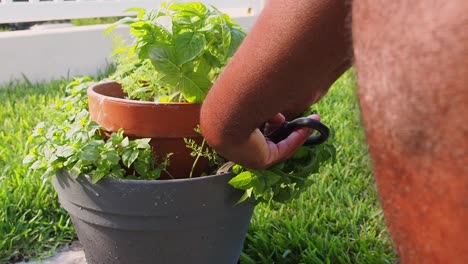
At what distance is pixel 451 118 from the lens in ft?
2.09

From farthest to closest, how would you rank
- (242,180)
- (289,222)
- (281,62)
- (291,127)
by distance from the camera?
(289,222), (242,180), (291,127), (281,62)

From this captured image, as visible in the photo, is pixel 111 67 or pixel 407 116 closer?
pixel 407 116

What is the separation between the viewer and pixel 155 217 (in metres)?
1.57

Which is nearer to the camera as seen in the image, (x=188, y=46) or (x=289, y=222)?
(x=188, y=46)

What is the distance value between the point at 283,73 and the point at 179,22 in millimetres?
801

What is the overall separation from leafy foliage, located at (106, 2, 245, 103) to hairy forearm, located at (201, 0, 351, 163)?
0.56 meters

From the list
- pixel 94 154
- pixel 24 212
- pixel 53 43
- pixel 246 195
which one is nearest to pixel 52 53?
pixel 53 43

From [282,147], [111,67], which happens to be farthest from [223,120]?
[111,67]

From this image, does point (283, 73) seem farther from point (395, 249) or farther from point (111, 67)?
point (111, 67)

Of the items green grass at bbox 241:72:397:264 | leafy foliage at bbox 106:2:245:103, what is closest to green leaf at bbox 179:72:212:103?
leafy foliage at bbox 106:2:245:103

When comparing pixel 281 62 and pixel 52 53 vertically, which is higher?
pixel 281 62

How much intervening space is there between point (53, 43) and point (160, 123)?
126 inches

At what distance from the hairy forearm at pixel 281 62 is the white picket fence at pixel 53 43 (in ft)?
11.8

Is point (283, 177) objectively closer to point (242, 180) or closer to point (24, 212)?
point (242, 180)
